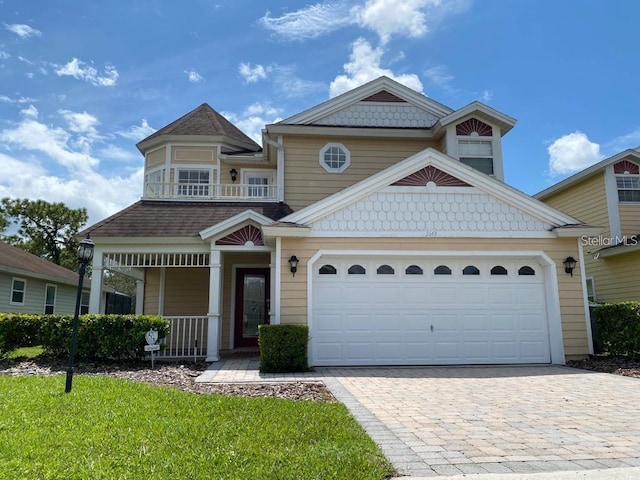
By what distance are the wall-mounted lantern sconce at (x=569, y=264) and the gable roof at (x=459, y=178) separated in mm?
803

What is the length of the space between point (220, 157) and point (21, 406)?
37.0 feet

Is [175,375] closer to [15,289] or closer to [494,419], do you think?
[494,419]

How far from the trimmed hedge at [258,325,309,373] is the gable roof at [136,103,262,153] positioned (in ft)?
29.1

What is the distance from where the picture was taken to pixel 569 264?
10133 millimetres

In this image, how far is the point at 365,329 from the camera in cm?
984

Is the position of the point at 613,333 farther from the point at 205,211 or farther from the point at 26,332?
the point at 26,332

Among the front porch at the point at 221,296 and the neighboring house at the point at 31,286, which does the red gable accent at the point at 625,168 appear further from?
the neighboring house at the point at 31,286

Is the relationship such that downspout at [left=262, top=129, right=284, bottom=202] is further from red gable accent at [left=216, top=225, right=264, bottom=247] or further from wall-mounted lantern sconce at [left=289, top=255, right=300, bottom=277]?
wall-mounted lantern sconce at [left=289, top=255, right=300, bottom=277]

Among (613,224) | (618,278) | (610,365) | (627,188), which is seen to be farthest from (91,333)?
(627,188)

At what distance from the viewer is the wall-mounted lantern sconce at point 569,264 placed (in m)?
10.1

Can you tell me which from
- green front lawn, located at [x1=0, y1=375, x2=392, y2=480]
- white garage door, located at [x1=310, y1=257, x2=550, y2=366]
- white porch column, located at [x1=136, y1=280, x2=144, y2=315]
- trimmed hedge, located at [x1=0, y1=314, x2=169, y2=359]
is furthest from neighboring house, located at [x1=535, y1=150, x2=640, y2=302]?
white porch column, located at [x1=136, y1=280, x2=144, y2=315]

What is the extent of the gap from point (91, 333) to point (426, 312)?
7569 millimetres

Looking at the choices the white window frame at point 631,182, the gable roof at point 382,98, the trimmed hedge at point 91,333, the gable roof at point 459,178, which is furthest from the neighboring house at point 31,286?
the white window frame at point 631,182

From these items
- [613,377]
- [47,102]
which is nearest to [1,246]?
[47,102]
